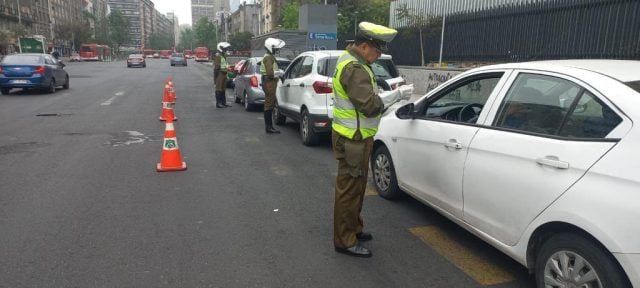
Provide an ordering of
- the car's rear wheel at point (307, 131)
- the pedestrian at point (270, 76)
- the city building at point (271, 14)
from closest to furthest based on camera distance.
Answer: the car's rear wheel at point (307, 131), the pedestrian at point (270, 76), the city building at point (271, 14)

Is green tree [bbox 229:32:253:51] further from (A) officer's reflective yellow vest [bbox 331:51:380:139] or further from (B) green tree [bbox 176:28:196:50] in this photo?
(B) green tree [bbox 176:28:196:50]

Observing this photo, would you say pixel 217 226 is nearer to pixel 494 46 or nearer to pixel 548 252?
pixel 548 252

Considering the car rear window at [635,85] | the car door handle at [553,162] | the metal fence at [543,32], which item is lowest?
the car door handle at [553,162]

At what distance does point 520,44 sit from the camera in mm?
12391

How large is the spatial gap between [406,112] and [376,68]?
3.41m

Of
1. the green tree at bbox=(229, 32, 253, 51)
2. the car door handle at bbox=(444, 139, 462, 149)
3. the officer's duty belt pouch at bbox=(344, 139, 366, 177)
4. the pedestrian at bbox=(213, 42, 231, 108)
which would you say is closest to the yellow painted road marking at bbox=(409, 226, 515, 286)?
the car door handle at bbox=(444, 139, 462, 149)

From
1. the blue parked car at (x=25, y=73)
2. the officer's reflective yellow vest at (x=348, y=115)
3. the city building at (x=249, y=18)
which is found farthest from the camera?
the city building at (x=249, y=18)

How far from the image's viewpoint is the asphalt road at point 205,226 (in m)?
3.54

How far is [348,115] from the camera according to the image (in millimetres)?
3727

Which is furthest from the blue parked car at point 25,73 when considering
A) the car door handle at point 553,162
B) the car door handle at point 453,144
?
the car door handle at point 553,162

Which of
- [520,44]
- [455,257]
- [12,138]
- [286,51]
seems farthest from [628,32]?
[286,51]

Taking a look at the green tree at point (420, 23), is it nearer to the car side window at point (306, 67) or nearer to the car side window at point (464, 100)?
the car side window at point (306, 67)

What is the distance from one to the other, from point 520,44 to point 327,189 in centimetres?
882

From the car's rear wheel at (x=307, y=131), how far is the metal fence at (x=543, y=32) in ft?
20.7
